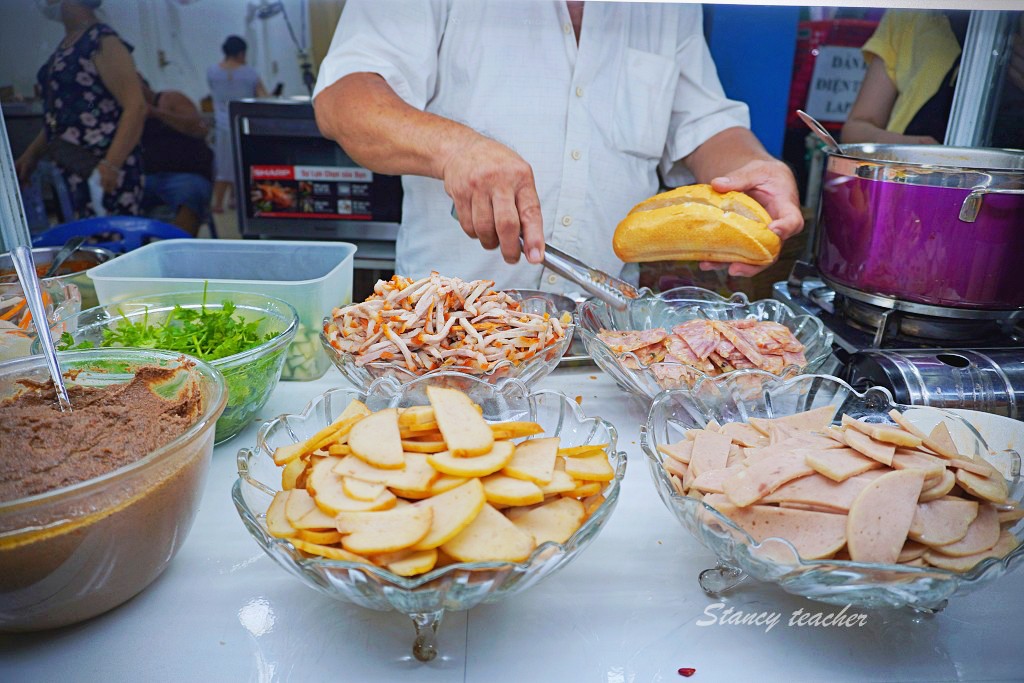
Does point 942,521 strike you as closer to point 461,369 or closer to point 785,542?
point 785,542

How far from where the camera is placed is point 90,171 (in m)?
1.62

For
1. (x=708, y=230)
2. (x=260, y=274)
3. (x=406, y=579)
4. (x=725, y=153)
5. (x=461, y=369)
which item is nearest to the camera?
(x=406, y=579)

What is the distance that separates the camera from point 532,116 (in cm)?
154

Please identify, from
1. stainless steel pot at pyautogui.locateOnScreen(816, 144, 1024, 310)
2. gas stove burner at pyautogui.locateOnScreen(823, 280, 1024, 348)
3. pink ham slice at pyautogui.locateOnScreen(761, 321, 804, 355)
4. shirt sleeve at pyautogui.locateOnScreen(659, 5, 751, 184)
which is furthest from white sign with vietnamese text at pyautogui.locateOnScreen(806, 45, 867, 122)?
pink ham slice at pyautogui.locateOnScreen(761, 321, 804, 355)

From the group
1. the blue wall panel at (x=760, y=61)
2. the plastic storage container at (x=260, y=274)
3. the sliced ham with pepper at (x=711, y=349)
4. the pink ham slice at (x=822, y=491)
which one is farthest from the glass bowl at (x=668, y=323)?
the blue wall panel at (x=760, y=61)

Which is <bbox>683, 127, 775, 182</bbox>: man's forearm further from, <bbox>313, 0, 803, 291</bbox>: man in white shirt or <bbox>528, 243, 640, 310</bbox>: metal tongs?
<bbox>528, 243, 640, 310</bbox>: metal tongs

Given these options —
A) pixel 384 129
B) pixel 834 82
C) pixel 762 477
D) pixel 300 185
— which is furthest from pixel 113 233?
pixel 834 82

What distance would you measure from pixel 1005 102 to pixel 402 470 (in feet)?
4.05

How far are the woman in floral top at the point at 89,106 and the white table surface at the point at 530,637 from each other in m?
0.86

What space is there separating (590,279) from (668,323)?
191mm

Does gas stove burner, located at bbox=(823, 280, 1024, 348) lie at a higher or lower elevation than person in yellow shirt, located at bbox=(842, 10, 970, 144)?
lower

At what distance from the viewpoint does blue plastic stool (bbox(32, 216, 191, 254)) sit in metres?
1.28

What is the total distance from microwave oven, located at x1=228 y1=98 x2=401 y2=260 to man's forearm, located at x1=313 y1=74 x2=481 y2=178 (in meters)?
0.71

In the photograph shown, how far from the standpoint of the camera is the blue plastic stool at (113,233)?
4.19 ft
